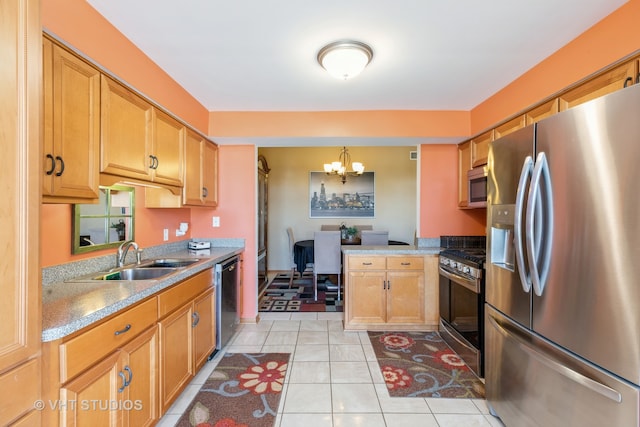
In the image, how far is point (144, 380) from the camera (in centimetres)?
154

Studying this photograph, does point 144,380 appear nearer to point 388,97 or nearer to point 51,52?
point 51,52

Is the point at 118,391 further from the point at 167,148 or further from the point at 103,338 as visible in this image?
the point at 167,148

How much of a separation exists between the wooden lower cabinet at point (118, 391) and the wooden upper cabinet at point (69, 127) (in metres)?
0.79

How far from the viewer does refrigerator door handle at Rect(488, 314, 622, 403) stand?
1.06 metres

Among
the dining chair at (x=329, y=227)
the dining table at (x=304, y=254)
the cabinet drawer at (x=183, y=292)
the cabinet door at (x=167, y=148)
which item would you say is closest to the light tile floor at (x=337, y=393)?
the cabinet drawer at (x=183, y=292)

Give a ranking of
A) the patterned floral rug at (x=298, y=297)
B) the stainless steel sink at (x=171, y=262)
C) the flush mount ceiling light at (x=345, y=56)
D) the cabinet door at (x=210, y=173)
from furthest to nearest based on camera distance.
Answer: the patterned floral rug at (x=298, y=297) < the cabinet door at (x=210, y=173) < the stainless steel sink at (x=171, y=262) < the flush mount ceiling light at (x=345, y=56)

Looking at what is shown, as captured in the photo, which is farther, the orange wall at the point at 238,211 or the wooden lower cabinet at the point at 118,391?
the orange wall at the point at 238,211

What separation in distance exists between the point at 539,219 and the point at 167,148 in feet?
8.26

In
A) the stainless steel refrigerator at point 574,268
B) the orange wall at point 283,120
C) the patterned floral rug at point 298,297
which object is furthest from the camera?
the patterned floral rug at point 298,297

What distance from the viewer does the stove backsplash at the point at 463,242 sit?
3.29 m

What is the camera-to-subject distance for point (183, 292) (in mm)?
1976

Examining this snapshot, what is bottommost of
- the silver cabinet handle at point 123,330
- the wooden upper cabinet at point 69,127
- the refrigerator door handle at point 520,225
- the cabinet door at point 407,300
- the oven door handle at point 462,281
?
the cabinet door at point 407,300

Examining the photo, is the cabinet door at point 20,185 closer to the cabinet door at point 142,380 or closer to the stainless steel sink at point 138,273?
the cabinet door at point 142,380

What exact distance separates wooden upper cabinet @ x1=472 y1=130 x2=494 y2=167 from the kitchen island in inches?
41.2
